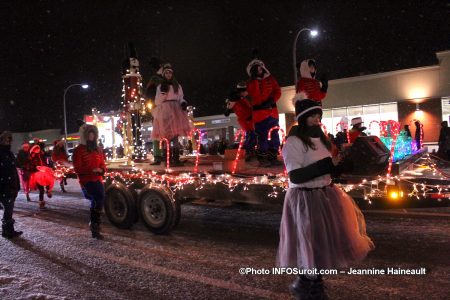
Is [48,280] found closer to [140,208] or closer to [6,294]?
[6,294]

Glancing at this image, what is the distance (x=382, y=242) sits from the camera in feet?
19.8

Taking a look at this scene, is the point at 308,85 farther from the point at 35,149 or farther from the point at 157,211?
the point at 35,149

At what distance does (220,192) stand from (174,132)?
2502 millimetres

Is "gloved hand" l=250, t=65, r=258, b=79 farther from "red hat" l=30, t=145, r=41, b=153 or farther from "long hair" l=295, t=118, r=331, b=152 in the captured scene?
"red hat" l=30, t=145, r=41, b=153

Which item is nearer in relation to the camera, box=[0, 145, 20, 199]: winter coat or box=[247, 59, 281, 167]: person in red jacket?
box=[247, 59, 281, 167]: person in red jacket

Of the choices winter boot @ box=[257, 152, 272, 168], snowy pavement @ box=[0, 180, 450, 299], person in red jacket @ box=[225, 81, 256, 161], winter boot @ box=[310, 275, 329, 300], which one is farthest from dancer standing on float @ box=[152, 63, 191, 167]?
winter boot @ box=[310, 275, 329, 300]

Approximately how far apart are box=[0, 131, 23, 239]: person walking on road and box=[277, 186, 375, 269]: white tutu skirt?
5959 millimetres

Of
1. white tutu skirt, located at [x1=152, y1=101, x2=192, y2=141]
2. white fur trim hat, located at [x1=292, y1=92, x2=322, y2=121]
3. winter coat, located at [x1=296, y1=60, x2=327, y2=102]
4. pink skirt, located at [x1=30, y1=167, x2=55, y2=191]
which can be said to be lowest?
pink skirt, located at [x1=30, y1=167, x2=55, y2=191]

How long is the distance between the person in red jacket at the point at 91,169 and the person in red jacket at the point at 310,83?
11.7 ft

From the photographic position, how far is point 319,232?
11.7ft

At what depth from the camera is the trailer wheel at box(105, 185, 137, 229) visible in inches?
303

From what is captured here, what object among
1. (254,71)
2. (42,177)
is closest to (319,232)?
(254,71)

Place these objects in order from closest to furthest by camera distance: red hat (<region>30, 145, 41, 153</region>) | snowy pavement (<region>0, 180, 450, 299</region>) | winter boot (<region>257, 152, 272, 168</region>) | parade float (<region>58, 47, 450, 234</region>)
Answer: snowy pavement (<region>0, 180, 450, 299</region>), parade float (<region>58, 47, 450, 234</region>), winter boot (<region>257, 152, 272, 168</region>), red hat (<region>30, 145, 41, 153</region>)

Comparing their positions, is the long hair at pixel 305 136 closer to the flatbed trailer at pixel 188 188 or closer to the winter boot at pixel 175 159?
the flatbed trailer at pixel 188 188
